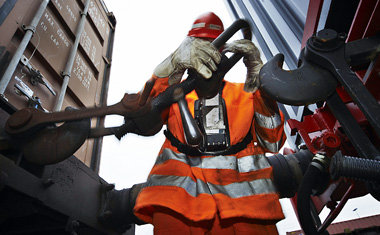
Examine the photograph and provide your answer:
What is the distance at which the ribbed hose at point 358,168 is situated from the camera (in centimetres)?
80

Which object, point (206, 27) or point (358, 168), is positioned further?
point (206, 27)

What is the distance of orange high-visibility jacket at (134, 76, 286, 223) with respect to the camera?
1.04 m

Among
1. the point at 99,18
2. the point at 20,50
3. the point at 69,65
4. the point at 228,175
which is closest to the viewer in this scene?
the point at 228,175

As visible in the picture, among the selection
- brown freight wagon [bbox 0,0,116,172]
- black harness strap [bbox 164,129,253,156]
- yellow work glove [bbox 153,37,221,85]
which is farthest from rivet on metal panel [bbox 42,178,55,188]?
yellow work glove [bbox 153,37,221,85]

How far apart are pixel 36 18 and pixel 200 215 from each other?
2.10 m

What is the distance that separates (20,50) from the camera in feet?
5.98

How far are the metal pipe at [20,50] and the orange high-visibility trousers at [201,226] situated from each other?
1.21 m

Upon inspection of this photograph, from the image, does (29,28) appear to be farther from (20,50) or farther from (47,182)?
(47,182)

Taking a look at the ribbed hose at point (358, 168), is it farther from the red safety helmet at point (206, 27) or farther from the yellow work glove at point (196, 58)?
the red safety helmet at point (206, 27)

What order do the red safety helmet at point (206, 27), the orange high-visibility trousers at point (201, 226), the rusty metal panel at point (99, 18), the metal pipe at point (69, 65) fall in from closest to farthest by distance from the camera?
the orange high-visibility trousers at point (201, 226) → the red safety helmet at point (206, 27) → the metal pipe at point (69, 65) → the rusty metal panel at point (99, 18)

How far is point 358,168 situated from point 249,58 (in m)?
0.75

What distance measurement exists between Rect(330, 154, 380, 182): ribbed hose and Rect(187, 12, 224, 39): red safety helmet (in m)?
1.00

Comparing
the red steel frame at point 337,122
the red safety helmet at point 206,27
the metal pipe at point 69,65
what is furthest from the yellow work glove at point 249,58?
the metal pipe at point 69,65

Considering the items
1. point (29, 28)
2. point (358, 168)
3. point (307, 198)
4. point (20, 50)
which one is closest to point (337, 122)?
point (307, 198)
